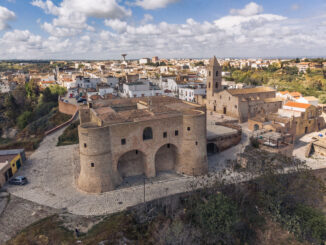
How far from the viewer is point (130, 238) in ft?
51.7

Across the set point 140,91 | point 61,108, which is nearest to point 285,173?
point 140,91

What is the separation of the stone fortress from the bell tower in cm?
2225

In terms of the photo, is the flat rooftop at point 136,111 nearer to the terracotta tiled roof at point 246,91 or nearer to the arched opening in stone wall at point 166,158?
the arched opening in stone wall at point 166,158

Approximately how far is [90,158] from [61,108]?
99.7ft

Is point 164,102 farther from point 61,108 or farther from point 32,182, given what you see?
point 61,108

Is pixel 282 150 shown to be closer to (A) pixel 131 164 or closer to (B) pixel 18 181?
(A) pixel 131 164

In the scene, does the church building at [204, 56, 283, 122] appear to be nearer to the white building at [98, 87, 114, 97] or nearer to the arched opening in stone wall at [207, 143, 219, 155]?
the arched opening in stone wall at [207, 143, 219, 155]

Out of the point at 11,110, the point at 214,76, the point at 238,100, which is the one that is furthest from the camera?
the point at 11,110

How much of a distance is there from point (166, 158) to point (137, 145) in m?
3.94

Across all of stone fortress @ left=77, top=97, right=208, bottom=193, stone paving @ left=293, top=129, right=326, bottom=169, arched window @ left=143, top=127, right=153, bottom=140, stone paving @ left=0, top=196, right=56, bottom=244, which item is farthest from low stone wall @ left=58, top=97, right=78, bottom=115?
stone paving @ left=293, top=129, right=326, bottom=169

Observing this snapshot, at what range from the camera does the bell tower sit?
43.4m

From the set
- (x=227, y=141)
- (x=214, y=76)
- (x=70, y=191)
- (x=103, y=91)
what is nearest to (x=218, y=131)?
(x=227, y=141)

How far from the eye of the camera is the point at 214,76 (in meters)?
43.6

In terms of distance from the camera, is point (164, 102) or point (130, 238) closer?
point (130, 238)
